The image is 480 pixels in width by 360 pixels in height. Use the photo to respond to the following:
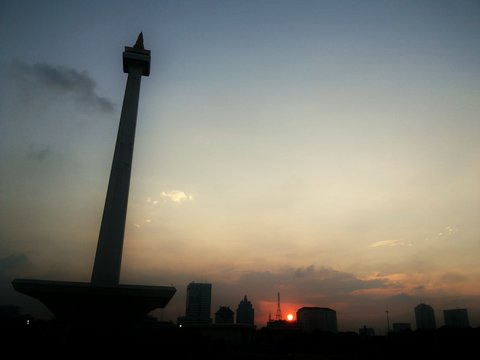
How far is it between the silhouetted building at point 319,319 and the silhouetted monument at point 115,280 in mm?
104200

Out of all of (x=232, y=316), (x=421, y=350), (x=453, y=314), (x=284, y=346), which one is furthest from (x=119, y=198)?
(x=453, y=314)

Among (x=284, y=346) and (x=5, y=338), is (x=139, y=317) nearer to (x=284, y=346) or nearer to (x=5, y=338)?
(x=5, y=338)

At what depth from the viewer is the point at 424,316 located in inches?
5851

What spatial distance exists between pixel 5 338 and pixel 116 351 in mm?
9921

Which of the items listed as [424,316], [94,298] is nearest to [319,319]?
[424,316]

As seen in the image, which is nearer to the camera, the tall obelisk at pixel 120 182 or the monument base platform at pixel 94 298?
the monument base platform at pixel 94 298

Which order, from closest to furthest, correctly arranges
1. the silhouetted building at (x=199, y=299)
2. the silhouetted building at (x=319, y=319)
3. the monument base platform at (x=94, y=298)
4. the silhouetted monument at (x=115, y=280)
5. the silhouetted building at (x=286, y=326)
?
the monument base platform at (x=94, y=298) → the silhouetted monument at (x=115, y=280) → the silhouetted building at (x=286, y=326) → the silhouetted building at (x=319, y=319) → the silhouetted building at (x=199, y=299)

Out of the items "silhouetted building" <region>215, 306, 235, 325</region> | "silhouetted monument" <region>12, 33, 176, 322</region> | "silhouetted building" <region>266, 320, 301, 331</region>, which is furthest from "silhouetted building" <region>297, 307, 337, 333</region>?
"silhouetted monument" <region>12, 33, 176, 322</region>

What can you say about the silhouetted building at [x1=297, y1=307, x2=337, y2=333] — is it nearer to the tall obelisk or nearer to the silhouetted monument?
the silhouetted monument

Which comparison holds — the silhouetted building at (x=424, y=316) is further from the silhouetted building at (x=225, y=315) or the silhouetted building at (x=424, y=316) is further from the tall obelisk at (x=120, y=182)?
the tall obelisk at (x=120, y=182)

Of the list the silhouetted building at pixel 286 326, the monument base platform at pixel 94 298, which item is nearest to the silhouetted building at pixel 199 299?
the silhouetted building at pixel 286 326

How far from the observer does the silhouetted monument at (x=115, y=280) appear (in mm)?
28094

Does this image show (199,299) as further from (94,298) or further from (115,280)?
(94,298)

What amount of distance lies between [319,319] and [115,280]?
352 feet
